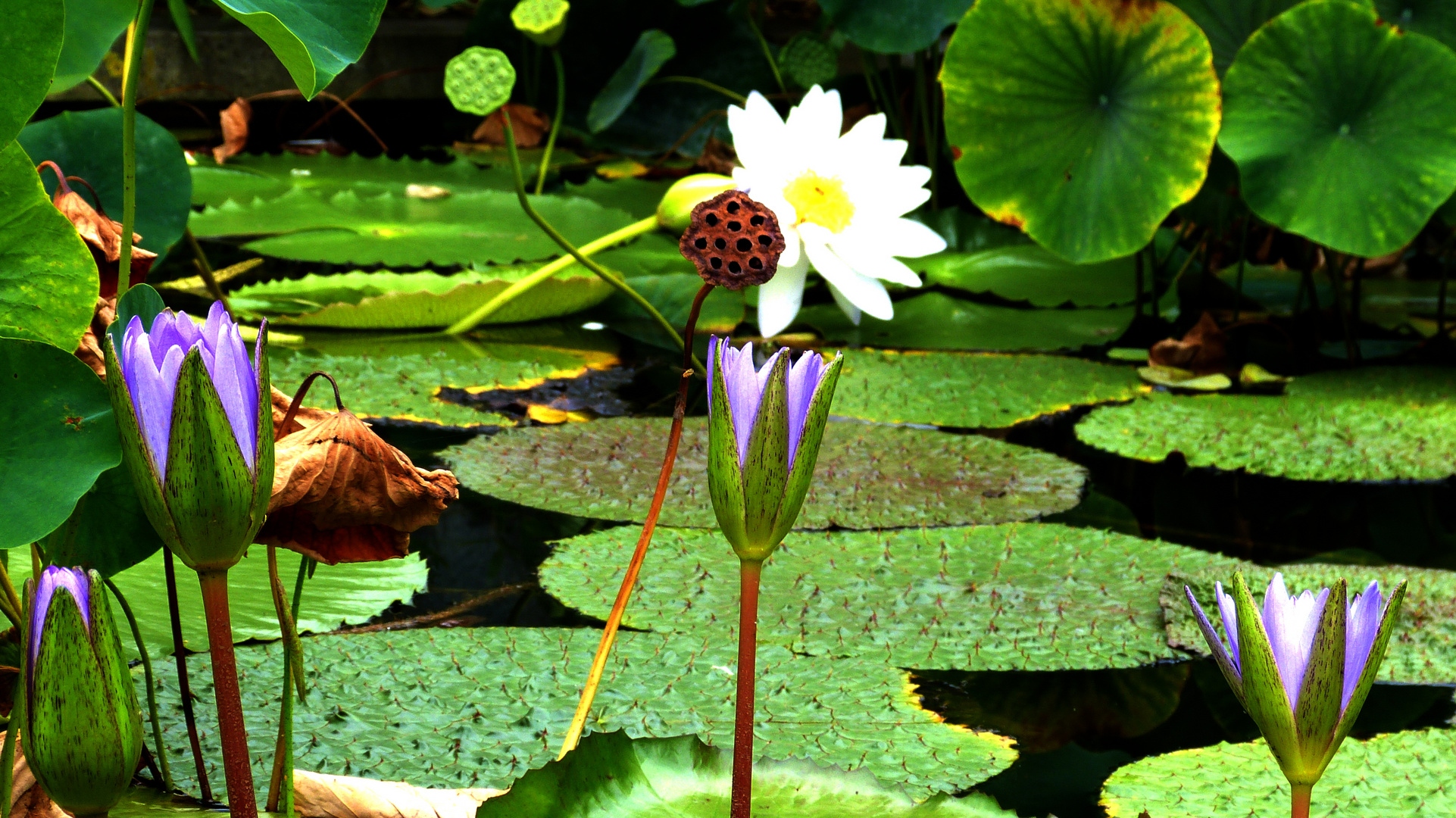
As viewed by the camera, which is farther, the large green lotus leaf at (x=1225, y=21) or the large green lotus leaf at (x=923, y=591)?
the large green lotus leaf at (x=1225, y=21)

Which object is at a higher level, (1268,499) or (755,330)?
(755,330)

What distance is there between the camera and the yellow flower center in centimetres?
120

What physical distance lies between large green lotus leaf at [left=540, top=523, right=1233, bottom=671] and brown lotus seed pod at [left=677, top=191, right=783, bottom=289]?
1.45 feet

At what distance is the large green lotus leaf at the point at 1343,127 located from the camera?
1627 millimetres

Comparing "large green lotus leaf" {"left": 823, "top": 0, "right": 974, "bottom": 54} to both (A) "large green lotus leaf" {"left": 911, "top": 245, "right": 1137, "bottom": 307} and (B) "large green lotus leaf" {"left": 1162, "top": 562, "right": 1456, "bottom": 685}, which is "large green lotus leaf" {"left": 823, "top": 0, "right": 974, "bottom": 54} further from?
(B) "large green lotus leaf" {"left": 1162, "top": 562, "right": 1456, "bottom": 685}

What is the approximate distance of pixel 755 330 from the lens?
194 centimetres

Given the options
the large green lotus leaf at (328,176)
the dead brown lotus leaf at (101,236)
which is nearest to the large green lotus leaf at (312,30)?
the dead brown lotus leaf at (101,236)

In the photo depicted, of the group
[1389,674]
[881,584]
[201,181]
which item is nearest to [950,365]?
[881,584]

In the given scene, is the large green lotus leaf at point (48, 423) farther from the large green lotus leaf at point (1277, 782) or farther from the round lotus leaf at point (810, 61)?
the round lotus leaf at point (810, 61)

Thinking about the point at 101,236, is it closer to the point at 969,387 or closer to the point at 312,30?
the point at 312,30

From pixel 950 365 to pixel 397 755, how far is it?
120cm

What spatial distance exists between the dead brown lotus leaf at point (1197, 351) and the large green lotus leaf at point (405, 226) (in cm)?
97

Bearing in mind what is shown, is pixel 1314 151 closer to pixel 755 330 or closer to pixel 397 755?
pixel 755 330

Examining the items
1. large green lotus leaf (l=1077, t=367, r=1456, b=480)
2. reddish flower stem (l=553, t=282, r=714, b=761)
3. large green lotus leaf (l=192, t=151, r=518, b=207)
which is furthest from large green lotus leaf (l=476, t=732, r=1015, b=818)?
large green lotus leaf (l=192, t=151, r=518, b=207)
